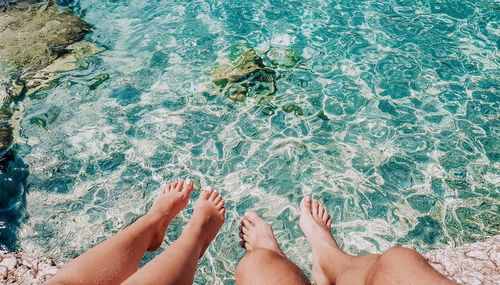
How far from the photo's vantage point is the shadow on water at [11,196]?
10.9 feet

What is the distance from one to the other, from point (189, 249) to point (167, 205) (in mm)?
707

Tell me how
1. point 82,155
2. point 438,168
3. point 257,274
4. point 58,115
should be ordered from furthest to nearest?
1. point 58,115
2. point 82,155
3. point 438,168
4. point 257,274

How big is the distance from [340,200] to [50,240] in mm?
2873

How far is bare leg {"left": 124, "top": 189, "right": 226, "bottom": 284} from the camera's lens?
2.20m

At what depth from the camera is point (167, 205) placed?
3191 millimetres

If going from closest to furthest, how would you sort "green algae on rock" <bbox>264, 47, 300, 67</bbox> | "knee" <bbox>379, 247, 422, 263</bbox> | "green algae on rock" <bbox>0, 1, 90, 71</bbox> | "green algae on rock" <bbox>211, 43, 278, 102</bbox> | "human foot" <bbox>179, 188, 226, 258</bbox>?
"knee" <bbox>379, 247, 422, 263</bbox> → "human foot" <bbox>179, 188, 226, 258</bbox> → "green algae on rock" <bbox>211, 43, 278, 102</bbox> → "green algae on rock" <bbox>264, 47, 300, 67</bbox> → "green algae on rock" <bbox>0, 1, 90, 71</bbox>

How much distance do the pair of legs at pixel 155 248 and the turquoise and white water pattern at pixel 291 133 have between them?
249 mm

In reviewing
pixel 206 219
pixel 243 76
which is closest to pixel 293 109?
pixel 243 76

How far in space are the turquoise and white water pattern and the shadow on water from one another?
0.11m

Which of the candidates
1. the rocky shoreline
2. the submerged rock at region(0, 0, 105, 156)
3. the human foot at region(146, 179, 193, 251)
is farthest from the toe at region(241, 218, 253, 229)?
the submerged rock at region(0, 0, 105, 156)

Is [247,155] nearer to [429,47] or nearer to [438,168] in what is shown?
[438,168]

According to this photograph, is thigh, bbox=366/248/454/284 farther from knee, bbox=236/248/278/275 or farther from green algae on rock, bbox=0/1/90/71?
green algae on rock, bbox=0/1/90/71

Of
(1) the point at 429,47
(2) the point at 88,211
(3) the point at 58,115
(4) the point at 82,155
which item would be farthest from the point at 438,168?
(3) the point at 58,115

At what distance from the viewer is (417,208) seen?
340 cm
